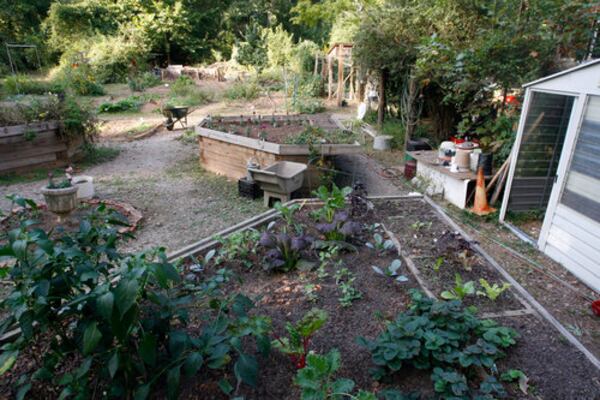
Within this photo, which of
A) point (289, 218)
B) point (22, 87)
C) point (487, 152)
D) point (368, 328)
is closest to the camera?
point (368, 328)

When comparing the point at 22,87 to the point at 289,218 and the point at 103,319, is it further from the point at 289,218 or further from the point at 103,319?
the point at 103,319

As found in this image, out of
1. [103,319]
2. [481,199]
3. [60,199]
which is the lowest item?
[481,199]

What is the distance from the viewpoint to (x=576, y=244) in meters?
3.71

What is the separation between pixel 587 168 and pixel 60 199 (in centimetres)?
540

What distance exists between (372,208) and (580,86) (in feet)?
7.58

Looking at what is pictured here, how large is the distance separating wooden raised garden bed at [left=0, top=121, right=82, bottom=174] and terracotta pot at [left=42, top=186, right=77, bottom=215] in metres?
2.76

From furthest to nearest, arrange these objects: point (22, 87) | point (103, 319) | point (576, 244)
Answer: point (22, 87), point (576, 244), point (103, 319)

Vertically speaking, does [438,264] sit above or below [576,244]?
above

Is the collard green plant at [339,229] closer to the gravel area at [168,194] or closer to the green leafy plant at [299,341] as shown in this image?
the green leafy plant at [299,341]

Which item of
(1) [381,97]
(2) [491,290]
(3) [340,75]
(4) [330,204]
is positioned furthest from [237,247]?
(3) [340,75]

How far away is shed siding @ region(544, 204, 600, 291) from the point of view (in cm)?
350

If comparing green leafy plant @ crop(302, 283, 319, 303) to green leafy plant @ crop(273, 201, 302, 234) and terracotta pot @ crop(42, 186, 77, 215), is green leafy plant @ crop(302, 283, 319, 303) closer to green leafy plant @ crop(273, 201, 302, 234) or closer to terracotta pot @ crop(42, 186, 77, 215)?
green leafy plant @ crop(273, 201, 302, 234)

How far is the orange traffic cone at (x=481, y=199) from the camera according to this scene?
4977 millimetres

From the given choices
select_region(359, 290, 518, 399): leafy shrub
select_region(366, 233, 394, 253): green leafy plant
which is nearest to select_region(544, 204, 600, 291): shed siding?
select_region(366, 233, 394, 253): green leafy plant
